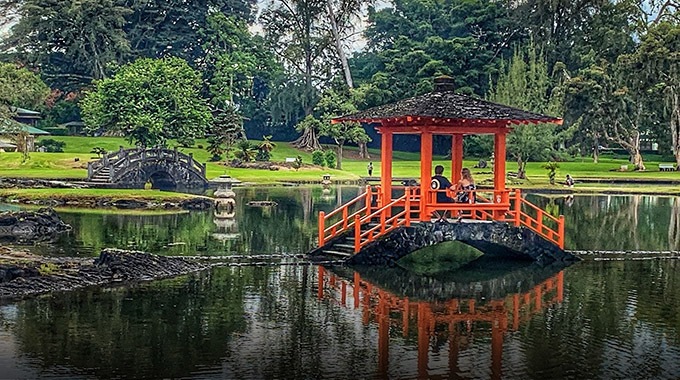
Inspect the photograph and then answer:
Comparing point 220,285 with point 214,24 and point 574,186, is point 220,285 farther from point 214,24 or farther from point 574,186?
point 214,24

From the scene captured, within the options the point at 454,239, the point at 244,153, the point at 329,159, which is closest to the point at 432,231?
the point at 454,239

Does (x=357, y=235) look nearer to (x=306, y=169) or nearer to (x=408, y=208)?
(x=408, y=208)

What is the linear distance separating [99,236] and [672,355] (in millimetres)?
22138

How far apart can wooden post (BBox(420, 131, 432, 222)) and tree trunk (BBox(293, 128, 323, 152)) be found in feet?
229

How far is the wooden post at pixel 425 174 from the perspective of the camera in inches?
1053

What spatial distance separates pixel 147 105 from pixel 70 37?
107ft

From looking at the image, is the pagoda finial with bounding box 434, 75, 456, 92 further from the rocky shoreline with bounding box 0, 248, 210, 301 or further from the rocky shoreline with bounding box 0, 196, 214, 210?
the rocky shoreline with bounding box 0, 196, 214, 210

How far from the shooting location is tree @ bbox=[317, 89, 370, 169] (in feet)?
288

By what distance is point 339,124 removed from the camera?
8800 centimetres

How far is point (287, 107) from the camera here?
10112cm

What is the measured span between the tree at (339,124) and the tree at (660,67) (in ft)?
86.2

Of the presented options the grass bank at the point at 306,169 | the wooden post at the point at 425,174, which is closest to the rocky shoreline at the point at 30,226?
the wooden post at the point at 425,174

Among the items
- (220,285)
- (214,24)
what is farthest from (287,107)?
(220,285)

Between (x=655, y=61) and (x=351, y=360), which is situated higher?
(x=655, y=61)
